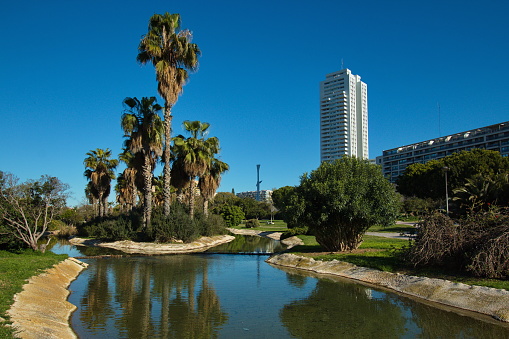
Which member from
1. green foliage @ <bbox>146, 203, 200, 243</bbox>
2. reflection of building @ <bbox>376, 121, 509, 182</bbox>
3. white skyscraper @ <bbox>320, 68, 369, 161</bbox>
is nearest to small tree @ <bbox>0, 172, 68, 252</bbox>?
green foliage @ <bbox>146, 203, 200, 243</bbox>

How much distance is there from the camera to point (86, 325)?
1079cm

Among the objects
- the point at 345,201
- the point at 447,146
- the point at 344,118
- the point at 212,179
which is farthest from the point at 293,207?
the point at 344,118

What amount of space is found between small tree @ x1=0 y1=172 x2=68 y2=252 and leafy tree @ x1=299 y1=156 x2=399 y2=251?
15.6 m

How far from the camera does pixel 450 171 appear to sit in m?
63.4

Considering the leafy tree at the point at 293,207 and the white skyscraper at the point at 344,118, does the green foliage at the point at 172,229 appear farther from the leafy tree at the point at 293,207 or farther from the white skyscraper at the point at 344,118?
the white skyscraper at the point at 344,118

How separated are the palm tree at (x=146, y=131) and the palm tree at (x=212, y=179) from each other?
8123 millimetres

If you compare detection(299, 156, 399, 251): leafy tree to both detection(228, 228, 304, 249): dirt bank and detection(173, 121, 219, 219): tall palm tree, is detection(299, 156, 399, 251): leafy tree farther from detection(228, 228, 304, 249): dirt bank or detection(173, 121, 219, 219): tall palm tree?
detection(173, 121, 219, 219): tall palm tree

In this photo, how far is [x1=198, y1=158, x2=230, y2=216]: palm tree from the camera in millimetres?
44250

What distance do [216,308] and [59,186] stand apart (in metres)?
16.6

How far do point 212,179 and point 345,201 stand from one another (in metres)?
24.9

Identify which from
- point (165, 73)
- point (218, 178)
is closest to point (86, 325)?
point (165, 73)

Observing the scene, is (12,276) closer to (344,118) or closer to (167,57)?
(167,57)

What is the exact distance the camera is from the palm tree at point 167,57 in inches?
1379

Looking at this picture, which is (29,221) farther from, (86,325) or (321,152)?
(321,152)
